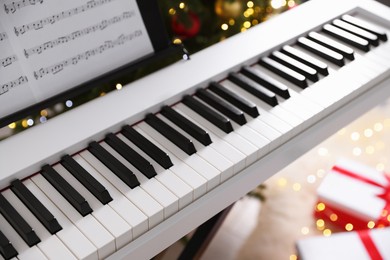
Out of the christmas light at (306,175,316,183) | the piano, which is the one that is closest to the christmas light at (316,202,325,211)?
the christmas light at (306,175,316,183)

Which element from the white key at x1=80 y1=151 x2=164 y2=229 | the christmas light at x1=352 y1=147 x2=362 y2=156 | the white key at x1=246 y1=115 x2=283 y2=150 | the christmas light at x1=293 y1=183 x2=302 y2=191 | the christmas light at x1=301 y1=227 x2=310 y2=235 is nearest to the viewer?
the white key at x1=80 y1=151 x2=164 y2=229

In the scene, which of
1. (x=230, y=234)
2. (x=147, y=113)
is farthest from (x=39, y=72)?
(x=230, y=234)

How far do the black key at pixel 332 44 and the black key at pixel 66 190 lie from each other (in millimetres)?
922

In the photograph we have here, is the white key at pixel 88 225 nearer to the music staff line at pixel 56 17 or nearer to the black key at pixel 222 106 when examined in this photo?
the music staff line at pixel 56 17

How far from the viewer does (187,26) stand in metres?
1.84

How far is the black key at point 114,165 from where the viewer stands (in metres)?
1.24

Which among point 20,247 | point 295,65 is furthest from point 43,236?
point 295,65

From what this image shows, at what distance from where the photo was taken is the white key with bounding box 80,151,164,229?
119cm

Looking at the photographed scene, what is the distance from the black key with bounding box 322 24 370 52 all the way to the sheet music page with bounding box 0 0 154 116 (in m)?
0.64

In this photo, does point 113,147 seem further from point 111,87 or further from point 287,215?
point 287,215

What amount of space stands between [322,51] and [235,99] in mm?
366

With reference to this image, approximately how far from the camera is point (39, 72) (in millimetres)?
1296

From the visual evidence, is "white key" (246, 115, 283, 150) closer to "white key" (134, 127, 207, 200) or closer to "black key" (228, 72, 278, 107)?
"black key" (228, 72, 278, 107)

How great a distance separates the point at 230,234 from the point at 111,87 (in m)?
0.73
